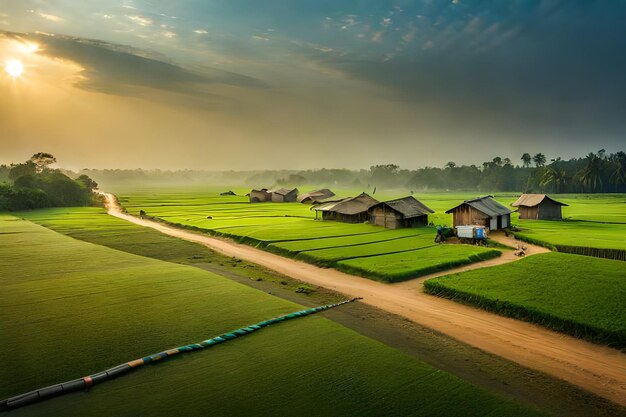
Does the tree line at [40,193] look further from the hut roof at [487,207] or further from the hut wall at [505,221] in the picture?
the hut wall at [505,221]

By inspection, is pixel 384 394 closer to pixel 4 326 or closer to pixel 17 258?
pixel 4 326

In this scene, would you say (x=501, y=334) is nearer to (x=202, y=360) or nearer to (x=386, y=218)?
(x=202, y=360)

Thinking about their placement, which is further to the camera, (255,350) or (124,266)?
(124,266)

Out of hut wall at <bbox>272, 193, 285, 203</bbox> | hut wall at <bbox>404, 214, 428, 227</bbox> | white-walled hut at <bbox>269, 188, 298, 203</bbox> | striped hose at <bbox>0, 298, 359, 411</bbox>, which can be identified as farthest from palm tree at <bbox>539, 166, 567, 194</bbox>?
striped hose at <bbox>0, 298, 359, 411</bbox>

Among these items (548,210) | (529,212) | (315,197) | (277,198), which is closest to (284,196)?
(277,198)

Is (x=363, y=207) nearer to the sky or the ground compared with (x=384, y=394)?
nearer to the sky

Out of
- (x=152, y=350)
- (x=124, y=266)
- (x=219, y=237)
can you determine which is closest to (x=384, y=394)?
(x=152, y=350)
